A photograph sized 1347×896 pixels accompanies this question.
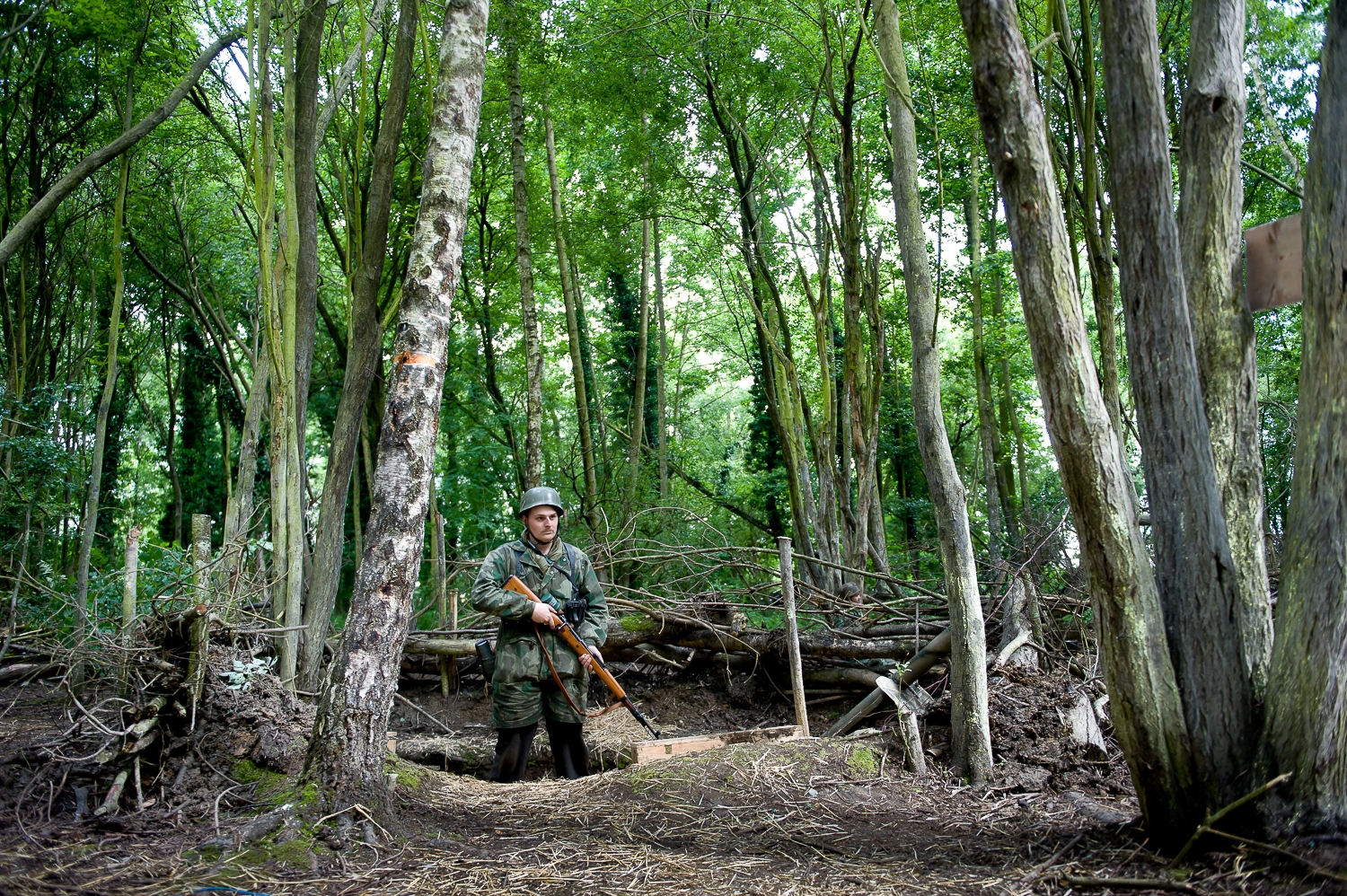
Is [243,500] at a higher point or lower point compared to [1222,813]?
higher

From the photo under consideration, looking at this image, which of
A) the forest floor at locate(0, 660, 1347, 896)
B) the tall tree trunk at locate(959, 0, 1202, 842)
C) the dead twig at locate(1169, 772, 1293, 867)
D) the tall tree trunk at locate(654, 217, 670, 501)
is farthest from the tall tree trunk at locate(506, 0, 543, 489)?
the dead twig at locate(1169, 772, 1293, 867)

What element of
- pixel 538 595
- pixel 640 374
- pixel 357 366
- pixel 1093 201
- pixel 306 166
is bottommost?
pixel 538 595

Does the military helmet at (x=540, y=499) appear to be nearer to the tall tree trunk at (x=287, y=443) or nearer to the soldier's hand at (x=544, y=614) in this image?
the soldier's hand at (x=544, y=614)

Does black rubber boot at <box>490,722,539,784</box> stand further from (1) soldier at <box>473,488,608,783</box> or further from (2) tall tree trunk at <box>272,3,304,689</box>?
(2) tall tree trunk at <box>272,3,304,689</box>

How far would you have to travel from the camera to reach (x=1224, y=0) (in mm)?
3232

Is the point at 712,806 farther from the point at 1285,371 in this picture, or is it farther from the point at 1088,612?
the point at 1285,371

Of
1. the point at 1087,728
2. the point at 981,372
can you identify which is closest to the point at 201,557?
the point at 1087,728

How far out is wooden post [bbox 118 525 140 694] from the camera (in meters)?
4.20

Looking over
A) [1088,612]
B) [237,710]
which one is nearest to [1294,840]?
[1088,612]

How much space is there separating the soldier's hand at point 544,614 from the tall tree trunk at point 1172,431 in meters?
3.38

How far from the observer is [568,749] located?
561 cm

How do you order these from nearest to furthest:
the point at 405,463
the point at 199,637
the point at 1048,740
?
the point at 405,463 → the point at 199,637 → the point at 1048,740

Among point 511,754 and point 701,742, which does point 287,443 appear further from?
point 701,742

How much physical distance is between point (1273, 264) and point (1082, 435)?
98 cm
